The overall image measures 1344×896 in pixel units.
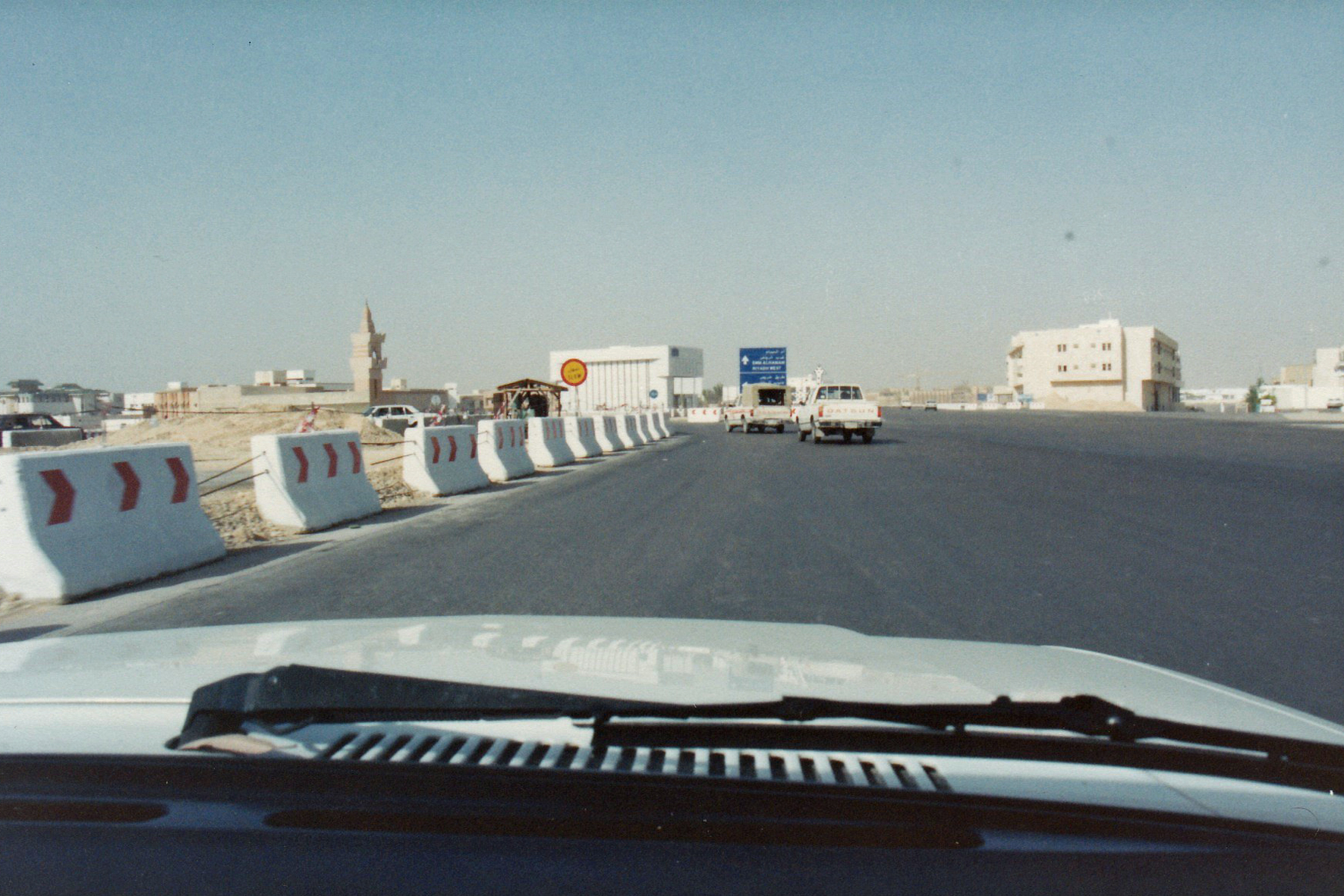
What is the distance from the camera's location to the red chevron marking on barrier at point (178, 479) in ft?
29.8

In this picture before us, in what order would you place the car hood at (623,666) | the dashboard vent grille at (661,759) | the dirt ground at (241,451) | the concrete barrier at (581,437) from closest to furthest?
the dashboard vent grille at (661,759), the car hood at (623,666), the dirt ground at (241,451), the concrete barrier at (581,437)

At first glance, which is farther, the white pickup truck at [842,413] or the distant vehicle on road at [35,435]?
the distant vehicle on road at [35,435]

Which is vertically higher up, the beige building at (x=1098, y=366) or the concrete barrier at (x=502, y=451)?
the beige building at (x=1098, y=366)

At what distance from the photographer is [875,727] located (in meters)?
1.95

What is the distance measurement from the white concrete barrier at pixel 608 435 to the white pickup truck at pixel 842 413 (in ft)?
22.6

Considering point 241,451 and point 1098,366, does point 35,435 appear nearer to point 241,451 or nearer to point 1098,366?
point 241,451

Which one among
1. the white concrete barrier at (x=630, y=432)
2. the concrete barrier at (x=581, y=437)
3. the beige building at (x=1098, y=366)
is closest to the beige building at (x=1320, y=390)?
the beige building at (x=1098, y=366)

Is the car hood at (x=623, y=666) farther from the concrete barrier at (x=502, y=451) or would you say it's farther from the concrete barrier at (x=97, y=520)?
the concrete barrier at (x=502, y=451)

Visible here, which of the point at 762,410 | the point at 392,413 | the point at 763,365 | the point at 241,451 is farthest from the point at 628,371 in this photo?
the point at 241,451

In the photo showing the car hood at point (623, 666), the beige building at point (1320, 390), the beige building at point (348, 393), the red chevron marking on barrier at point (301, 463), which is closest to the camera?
the car hood at point (623, 666)

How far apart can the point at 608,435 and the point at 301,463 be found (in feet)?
69.3

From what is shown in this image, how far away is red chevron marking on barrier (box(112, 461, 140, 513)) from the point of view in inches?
330

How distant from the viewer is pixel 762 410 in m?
47.8

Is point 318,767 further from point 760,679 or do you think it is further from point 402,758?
point 760,679
